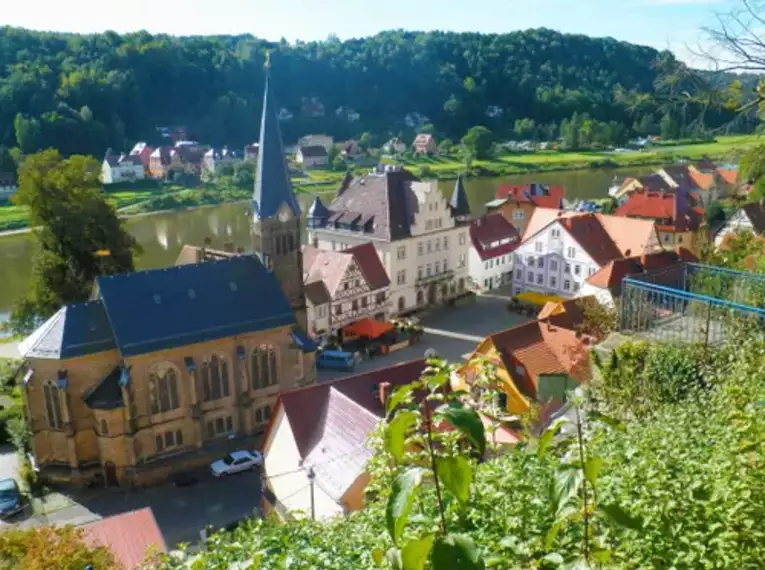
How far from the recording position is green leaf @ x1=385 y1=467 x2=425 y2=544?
289 cm

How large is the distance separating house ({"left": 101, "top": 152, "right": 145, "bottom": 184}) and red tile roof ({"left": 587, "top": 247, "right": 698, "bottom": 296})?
3044 inches

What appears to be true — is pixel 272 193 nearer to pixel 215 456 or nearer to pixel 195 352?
pixel 195 352

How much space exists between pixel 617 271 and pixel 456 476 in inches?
1169

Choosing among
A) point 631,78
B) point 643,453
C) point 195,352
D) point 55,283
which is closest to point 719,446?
point 643,453

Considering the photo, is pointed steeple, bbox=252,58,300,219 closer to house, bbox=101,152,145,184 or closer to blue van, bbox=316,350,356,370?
blue van, bbox=316,350,356,370

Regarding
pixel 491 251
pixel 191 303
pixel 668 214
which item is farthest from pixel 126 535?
pixel 668 214

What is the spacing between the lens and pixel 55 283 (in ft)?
96.4

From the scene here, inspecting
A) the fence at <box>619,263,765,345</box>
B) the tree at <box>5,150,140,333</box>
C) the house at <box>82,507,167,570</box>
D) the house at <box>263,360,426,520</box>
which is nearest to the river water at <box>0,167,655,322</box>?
the tree at <box>5,150,140,333</box>

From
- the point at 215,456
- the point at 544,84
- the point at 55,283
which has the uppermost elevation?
the point at 544,84

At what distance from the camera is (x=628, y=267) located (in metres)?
31.7

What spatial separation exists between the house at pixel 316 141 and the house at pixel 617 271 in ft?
321

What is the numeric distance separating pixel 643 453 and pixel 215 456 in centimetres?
1906

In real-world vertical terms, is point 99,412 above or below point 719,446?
below

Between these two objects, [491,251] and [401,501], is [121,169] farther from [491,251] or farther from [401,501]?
[401,501]
